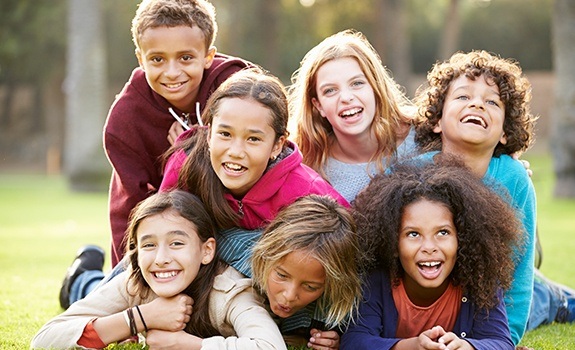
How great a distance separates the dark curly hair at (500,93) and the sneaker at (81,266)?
7.85ft

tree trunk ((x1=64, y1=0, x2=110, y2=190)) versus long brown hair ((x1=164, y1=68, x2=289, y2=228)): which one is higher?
tree trunk ((x1=64, y1=0, x2=110, y2=190))

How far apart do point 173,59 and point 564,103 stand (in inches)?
389

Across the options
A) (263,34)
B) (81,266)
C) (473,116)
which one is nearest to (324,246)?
(473,116)

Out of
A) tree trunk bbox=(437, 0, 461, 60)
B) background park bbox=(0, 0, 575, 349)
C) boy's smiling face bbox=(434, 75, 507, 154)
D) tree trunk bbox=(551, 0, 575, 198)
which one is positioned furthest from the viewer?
tree trunk bbox=(437, 0, 461, 60)

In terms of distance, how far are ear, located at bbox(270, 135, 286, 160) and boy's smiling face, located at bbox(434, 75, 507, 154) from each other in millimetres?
860

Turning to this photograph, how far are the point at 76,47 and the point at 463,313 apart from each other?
16058 millimetres

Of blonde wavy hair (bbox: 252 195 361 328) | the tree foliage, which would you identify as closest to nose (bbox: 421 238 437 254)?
blonde wavy hair (bbox: 252 195 361 328)

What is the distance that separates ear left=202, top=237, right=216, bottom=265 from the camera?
3.78 meters

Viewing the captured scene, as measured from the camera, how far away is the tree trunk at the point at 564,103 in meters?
12.7

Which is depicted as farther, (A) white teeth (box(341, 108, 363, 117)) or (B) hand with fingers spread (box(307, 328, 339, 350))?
(A) white teeth (box(341, 108, 363, 117))

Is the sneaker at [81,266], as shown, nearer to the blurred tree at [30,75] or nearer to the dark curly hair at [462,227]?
the dark curly hair at [462,227]

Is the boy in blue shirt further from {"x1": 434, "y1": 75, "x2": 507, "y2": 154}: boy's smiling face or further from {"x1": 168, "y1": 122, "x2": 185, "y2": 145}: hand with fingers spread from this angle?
{"x1": 168, "y1": 122, "x2": 185, "y2": 145}: hand with fingers spread

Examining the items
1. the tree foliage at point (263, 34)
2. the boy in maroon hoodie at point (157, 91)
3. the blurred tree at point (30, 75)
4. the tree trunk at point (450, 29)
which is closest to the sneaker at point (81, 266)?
the boy in maroon hoodie at point (157, 91)

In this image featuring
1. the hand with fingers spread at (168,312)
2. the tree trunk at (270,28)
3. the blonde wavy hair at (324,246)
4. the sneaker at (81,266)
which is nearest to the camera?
the blonde wavy hair at (324,246)
